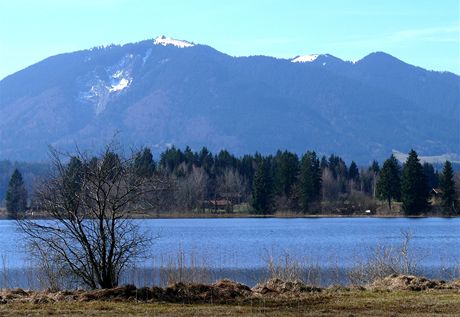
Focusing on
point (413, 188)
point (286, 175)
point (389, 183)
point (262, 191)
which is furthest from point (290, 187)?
point (413, 188)

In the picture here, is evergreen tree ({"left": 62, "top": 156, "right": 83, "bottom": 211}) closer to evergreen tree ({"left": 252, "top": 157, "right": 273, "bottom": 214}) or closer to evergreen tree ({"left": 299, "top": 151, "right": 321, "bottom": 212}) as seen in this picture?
evergreen tree ({"left": 252, "top": 157, "right": 273, "bottom": 214})

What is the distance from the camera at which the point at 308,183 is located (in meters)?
113

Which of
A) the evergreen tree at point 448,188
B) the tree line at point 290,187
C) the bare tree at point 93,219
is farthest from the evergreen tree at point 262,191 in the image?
the bare tree at point 93,219

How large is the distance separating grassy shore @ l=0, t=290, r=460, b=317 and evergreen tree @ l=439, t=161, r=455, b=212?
78035 millimetres

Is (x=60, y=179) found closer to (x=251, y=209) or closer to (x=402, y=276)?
(x=402, y=276)

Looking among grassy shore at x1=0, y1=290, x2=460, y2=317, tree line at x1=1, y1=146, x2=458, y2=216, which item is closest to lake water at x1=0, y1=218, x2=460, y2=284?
grassy shore at x1=0, y1=290, x2=460, y2=317

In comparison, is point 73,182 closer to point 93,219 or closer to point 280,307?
point 93,219

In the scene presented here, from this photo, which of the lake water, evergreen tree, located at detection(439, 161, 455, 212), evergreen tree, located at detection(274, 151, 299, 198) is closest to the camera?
the lake water

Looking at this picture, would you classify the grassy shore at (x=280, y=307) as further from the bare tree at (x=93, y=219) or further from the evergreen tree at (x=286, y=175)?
the evergreen tree at (x=286, y=175)

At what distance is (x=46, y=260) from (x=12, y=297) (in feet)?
10.3

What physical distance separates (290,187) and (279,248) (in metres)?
64.7

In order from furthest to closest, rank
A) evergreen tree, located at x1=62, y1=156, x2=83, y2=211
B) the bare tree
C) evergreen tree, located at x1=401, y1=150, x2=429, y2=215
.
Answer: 1. evergreen tree, located at x1=401, y1=150, x2=429, y2=215
2. evergreen tree, located at x1=62, y1=156, x2=83, y2=211
3. the bare tree

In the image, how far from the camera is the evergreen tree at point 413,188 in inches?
4033

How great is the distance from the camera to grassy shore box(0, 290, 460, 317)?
20641mm
